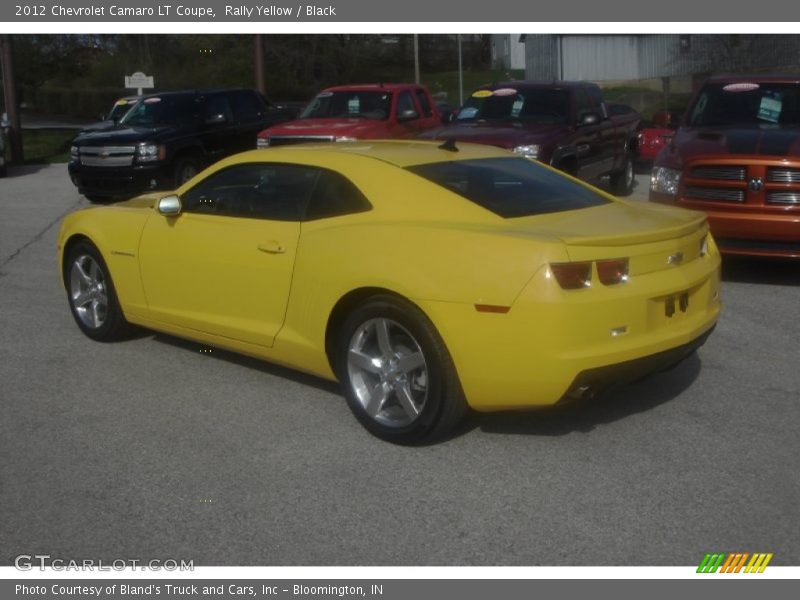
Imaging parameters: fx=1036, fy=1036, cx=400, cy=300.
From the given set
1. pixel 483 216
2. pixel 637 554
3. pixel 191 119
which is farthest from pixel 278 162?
pixel 191 119

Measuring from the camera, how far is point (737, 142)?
30.6ft

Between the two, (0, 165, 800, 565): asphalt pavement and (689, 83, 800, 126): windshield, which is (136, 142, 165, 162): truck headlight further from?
(0, 165, 800, 565): asphalt pavement

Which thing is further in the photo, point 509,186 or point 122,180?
point 122,180

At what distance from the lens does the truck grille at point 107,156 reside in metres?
15.6

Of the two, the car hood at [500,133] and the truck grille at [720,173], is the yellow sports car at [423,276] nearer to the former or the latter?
the truck grille at [720,173]

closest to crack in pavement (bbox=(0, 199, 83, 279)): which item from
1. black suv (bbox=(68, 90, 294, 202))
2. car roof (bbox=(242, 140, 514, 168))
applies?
black suv (bbox=(68, 90, 294, 202))

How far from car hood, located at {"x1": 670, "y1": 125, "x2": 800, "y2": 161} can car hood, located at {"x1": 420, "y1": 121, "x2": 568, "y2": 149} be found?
6.67 feet

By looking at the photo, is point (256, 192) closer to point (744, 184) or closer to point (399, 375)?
point (399, 375)

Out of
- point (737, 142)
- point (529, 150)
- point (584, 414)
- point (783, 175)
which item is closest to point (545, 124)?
point (529, 150)

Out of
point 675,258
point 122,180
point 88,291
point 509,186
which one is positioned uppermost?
point 509,186

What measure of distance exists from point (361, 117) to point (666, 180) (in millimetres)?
6614

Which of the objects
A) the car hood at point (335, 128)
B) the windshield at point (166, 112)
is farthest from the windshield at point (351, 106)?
the windshield at point (166, 112)

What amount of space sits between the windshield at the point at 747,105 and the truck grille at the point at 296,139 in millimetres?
5215
